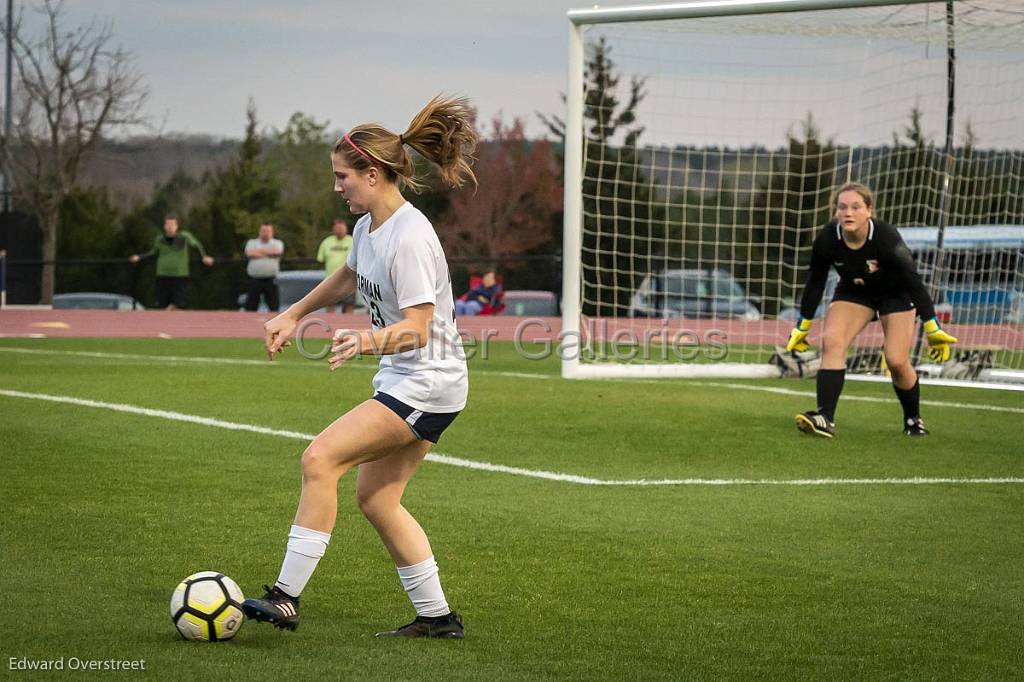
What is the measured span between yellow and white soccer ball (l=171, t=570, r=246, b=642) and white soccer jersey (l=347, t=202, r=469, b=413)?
2.96ft

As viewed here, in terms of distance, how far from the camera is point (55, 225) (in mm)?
44219

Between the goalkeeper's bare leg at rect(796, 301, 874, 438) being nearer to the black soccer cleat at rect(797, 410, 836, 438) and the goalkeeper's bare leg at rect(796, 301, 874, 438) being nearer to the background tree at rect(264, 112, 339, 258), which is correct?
the black soccer cleat at rect(797, 410, 836, 438)

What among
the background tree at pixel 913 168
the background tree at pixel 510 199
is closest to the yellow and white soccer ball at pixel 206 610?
the background tree at pixel 913 168

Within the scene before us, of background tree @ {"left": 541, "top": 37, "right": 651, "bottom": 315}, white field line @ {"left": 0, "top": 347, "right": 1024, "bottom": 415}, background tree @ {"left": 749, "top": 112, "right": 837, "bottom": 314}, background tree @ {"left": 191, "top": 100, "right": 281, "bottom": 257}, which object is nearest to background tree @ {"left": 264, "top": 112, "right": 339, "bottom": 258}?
background tree @ {"left": 191, "top": 100, "right": 281, "bottom": 257}

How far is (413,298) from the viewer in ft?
15.3

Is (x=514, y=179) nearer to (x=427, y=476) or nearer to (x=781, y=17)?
(x=781, y=17)

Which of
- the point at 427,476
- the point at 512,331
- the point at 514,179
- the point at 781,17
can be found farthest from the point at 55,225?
the point at 427,476

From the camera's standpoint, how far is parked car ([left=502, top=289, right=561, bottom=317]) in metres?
31.3

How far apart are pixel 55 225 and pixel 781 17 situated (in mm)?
34586

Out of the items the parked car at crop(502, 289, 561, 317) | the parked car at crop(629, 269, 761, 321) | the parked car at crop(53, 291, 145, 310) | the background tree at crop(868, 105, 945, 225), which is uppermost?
the background tree at crop(868, 105, 945, 225)

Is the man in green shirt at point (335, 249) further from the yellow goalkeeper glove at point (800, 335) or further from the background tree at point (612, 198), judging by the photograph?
the yellow goalkeeper glove at point (800, 335)

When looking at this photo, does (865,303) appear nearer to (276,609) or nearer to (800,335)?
(800,335)

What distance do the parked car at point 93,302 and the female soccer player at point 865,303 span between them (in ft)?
83.5

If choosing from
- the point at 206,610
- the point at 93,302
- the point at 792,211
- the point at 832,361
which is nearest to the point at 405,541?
the point at 206,610
